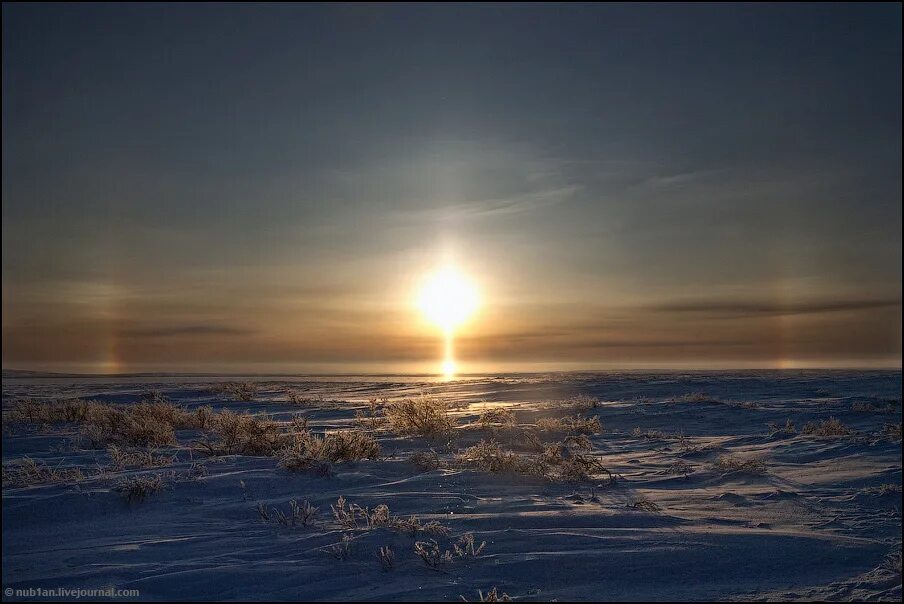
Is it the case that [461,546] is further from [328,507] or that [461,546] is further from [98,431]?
[98,431]

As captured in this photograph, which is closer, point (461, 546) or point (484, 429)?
point (461, 546)

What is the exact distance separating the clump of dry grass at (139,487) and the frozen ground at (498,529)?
8 centimetres

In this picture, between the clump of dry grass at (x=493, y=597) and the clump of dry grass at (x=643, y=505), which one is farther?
A: the clump of dry grass at (x=643, y=505)

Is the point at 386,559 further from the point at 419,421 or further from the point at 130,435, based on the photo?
the point at 130,435

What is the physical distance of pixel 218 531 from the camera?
582 centimetres

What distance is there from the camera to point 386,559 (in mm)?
4918

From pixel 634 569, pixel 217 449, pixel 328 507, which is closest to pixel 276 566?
pixel 328 507

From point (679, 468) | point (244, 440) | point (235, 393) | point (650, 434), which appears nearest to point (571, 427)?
point (650, 434)

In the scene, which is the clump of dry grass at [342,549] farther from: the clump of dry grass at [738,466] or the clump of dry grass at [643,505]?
the clump of dry grass at [738,466]

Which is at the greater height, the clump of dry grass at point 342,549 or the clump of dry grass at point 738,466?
the clump of dry grass at point 342,549

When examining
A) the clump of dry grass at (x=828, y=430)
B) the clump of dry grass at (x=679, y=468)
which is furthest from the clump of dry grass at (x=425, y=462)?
the clump of dry grass at (x=828, y=430)

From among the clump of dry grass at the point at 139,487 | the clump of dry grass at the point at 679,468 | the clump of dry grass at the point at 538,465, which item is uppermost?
the clump of dry grass at the point at 139,487

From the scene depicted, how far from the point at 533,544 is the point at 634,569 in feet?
3.01

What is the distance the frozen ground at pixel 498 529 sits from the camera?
15.1 ft
